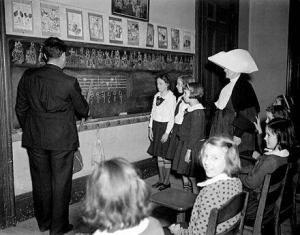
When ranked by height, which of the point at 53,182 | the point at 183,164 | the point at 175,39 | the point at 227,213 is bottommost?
the point at 183,164

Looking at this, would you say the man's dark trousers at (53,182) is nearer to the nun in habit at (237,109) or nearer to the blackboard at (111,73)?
the blackboard at (111,73)

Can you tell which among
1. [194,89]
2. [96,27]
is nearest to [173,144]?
[194,89]

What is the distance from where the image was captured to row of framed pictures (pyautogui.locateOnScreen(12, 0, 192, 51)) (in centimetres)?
315

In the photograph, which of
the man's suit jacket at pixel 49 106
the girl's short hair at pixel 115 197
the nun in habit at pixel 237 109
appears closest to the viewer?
the girl's short hair at pixel 115 197

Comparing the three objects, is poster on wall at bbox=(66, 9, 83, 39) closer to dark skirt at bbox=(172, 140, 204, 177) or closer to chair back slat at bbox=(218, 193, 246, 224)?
dark skirt at bbox=(172, 140, 204, 177)

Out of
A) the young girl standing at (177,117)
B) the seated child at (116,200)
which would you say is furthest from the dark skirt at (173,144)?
the seated child at (116,200)

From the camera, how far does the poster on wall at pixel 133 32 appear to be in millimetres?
4341

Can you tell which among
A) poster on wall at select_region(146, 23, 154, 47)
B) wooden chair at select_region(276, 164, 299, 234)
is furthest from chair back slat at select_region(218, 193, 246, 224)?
poster on wall at select_region(146, 23, 154, 47)

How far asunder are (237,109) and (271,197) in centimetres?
153

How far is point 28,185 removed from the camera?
11.0ft

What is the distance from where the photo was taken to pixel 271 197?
2094 mm

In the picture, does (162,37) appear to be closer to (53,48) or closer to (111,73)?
(111,73)

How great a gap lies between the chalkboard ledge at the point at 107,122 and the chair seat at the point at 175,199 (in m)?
1.61

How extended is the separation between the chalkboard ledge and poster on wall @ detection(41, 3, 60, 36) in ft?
3.00
